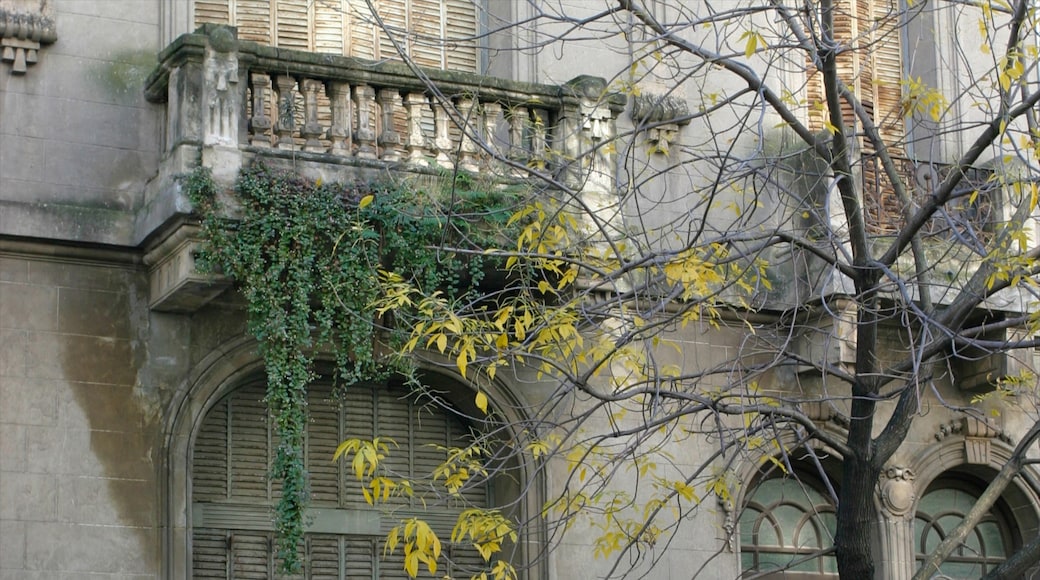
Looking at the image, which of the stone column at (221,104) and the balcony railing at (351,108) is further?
the balcony railing at (351,108)

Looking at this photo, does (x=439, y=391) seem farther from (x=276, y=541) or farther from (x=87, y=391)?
(x=87, y=391)

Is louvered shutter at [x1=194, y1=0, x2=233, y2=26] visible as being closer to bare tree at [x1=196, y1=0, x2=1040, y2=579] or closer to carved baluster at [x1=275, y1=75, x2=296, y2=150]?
carved baluster at [x1=275, y1=75, x2=296, y2=150]

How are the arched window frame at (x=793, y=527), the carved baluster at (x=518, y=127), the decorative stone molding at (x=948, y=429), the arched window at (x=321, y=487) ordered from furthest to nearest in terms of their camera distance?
the decorative stone molding at (x=948, y=429), the arched window frame at (x=793, y=527), the carved baluster at (x=518, y=127), the arched window at (x=321, y=487)

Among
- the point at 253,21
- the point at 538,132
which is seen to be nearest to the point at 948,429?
the point at 538,132

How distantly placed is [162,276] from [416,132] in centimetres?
221

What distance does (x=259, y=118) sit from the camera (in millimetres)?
13133

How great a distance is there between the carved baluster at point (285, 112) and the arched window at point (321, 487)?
199 cm

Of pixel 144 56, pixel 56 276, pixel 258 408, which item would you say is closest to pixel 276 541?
pixel 258 408

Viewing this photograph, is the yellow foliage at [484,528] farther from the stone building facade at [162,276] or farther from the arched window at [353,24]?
the arched window at [353,24]

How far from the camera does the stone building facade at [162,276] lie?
42.0 feet

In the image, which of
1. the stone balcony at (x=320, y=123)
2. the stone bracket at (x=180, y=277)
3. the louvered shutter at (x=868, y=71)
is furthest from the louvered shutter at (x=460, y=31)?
the stone bracket at (x=180, y=277)

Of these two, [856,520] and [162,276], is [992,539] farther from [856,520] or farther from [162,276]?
[162,276]

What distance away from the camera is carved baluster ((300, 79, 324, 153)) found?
1330 cm

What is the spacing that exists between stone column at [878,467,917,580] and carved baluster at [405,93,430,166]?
5032 mm
